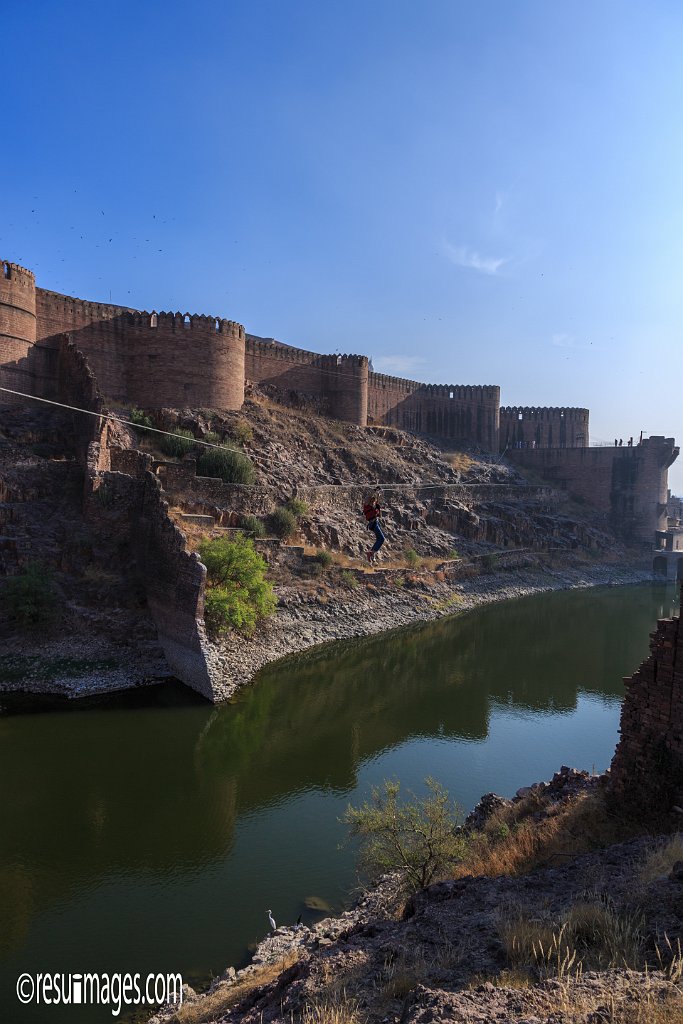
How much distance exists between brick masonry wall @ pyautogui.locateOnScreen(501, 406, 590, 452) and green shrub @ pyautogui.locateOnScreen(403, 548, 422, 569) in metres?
19.0

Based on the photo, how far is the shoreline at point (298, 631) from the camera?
12680 millimetres

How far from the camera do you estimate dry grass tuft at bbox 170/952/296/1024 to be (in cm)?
489

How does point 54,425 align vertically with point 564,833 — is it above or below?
above

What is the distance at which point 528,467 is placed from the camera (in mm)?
38469

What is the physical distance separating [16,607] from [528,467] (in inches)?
1244

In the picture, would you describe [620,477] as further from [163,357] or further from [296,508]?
[163,357]

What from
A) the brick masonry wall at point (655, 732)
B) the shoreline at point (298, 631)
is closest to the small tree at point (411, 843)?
the brick masonry wall at point (655, 732)

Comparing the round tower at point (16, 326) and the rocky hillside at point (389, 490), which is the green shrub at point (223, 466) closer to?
the rocky hillside at point (389, 490)

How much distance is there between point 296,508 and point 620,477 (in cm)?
2460

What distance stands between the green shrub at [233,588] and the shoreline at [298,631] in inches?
22.0

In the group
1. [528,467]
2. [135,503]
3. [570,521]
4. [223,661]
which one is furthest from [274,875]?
[528,467]

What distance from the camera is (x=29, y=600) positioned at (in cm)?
1302

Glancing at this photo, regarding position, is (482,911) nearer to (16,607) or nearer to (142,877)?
(142,877)

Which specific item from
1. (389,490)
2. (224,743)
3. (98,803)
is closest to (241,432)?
(389,490)
